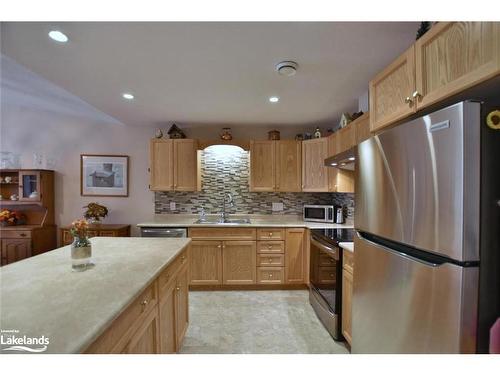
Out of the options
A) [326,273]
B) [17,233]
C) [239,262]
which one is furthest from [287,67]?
[17,233]

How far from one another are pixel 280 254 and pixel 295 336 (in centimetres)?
110

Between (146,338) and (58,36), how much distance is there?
192 centimetres

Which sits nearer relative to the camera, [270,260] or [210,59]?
[210,59]

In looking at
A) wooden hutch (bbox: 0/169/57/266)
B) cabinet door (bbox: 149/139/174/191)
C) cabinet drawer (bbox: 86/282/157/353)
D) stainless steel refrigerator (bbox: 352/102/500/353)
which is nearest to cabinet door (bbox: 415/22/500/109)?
stainless steel refrigerator (bbox: 352/102/500/353)

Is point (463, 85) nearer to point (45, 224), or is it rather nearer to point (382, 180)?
point (382, 180)

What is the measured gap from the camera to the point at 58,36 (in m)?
1.47

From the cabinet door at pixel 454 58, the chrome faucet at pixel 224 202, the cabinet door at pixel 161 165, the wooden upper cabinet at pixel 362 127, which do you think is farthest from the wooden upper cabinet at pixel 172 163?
the cabinet door at pixel 454 58

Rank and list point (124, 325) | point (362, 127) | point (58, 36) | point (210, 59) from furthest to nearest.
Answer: point (362, 127)
point (210, 59)
point (58, 36)
point (124, 325)

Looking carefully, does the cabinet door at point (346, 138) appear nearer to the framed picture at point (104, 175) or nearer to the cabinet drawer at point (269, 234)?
the cabinet drawer at point (269, 234)

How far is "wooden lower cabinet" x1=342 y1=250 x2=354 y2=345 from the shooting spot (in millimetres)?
1776

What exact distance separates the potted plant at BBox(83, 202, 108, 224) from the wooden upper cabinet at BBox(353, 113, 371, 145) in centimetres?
364

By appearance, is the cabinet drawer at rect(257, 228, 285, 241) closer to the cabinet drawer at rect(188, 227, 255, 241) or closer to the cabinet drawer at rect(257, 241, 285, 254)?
the cabinet drawer at rect(257, 241, 285, 254)

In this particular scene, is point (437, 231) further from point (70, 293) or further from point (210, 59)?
point (210, 59)
